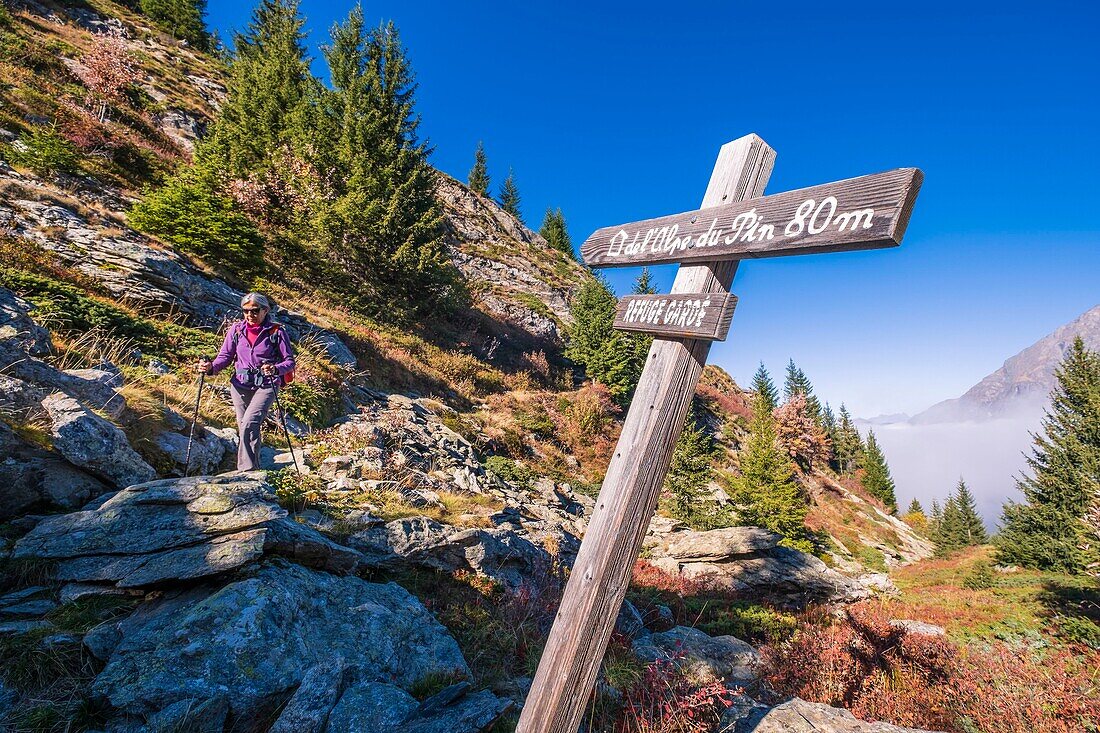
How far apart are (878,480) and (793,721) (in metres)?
55.1

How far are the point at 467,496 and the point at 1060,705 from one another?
27.1ft

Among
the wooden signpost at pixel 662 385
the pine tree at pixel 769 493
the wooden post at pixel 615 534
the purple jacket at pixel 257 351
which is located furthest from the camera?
the pine tree at pixel 769 493

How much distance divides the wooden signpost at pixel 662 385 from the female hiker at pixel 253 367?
4900mm

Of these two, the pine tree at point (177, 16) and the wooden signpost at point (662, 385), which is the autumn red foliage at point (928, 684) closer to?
the wooden signpost at point (662, 385)

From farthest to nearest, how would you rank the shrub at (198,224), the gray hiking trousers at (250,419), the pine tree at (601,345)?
the pine tree at (601,345) → the shrub at (198,224) → the gray hiking trousers at (250,419)

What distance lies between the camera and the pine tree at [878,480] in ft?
146

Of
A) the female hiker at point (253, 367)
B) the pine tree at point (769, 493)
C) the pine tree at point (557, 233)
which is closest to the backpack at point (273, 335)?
the female hiker at point (253, 367)

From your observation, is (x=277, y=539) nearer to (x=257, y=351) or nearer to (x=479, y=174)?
(x=257, y=351)

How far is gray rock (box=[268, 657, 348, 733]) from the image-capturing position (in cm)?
229

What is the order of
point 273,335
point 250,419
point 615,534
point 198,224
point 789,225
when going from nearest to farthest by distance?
point 789,225
point 615,534
point 250,419
point 273,335
point 198,224

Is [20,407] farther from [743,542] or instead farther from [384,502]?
[743,542]

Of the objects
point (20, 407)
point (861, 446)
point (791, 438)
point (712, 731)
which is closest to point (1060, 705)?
point (712, 731)

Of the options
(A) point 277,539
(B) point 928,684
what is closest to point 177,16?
(A) point 277,539

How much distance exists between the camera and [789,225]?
1.89 meters
